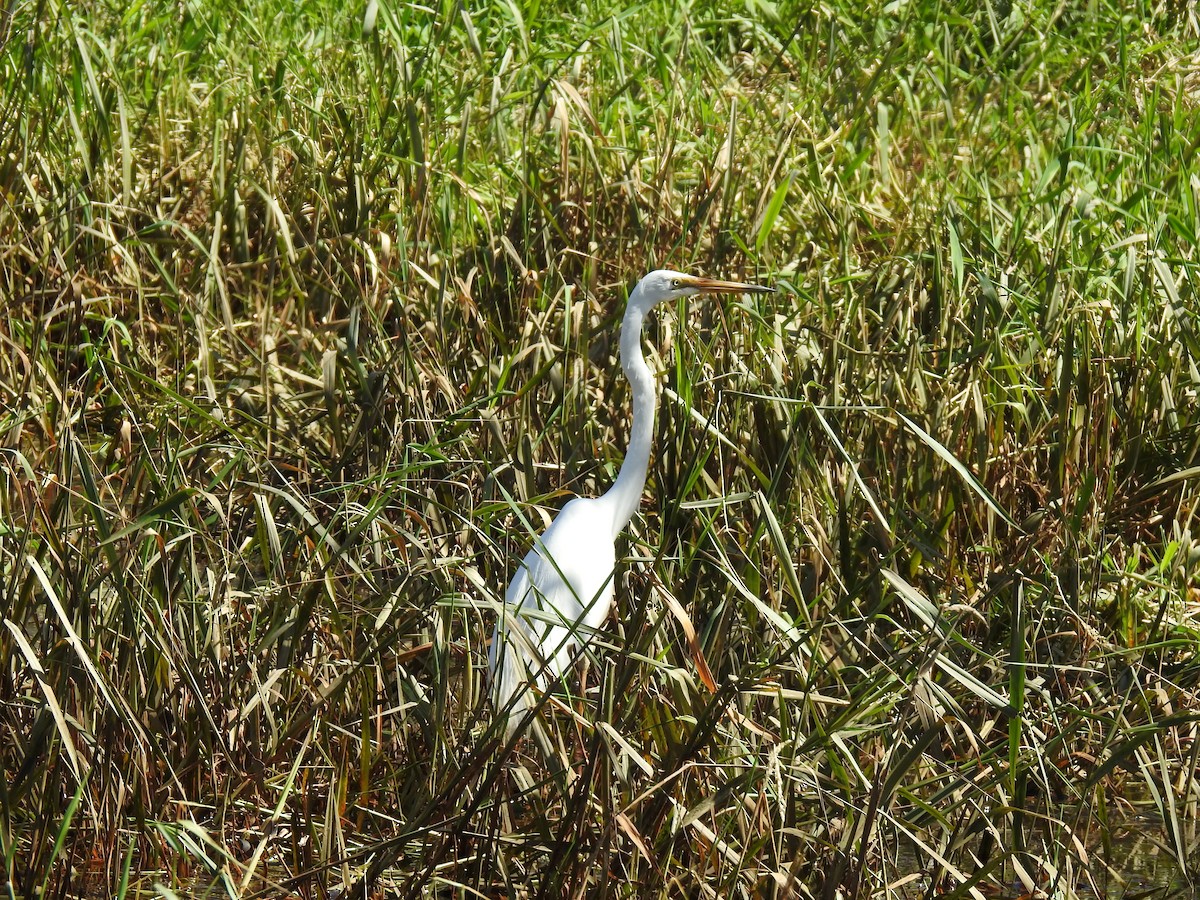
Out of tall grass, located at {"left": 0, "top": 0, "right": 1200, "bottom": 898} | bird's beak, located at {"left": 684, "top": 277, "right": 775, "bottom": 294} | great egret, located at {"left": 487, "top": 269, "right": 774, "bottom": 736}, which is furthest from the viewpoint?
bird's beak, located at {"left": 684, "top": 277, "right": 775, "bottom": 294}

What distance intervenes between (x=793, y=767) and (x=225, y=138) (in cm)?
266

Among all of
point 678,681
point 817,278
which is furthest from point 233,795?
point 817,278

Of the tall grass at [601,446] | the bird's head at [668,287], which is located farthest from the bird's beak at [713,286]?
the tall grass at [601,446]

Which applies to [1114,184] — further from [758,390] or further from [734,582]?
[734,582]

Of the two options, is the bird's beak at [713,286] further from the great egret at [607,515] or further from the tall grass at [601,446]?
the tall grass at [601,446]

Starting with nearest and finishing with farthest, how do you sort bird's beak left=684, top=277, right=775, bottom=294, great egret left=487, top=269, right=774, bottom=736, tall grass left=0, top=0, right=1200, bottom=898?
tall grass left=0, top=0, right=1200, bottom=898 → great egret left=487, top=269, right=774, bottom=736 → bird's beak left=684, top=277, right=775, bottom=294

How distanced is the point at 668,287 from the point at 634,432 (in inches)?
11.8

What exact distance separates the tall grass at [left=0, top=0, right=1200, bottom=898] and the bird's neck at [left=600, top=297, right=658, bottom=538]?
0.06 metres

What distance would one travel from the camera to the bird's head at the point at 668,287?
303 cm

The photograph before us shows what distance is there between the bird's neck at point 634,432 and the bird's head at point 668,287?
0.05 meters

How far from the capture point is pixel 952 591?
9.84 ft

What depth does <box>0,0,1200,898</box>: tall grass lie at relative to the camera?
2045 mm

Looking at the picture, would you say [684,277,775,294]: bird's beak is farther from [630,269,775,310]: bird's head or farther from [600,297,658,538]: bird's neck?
[600,297,658,538]: bird's neck

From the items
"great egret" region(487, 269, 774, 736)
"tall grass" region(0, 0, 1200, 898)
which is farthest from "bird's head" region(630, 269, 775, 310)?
"tall grass" region(0, 0, 1200, 898)
